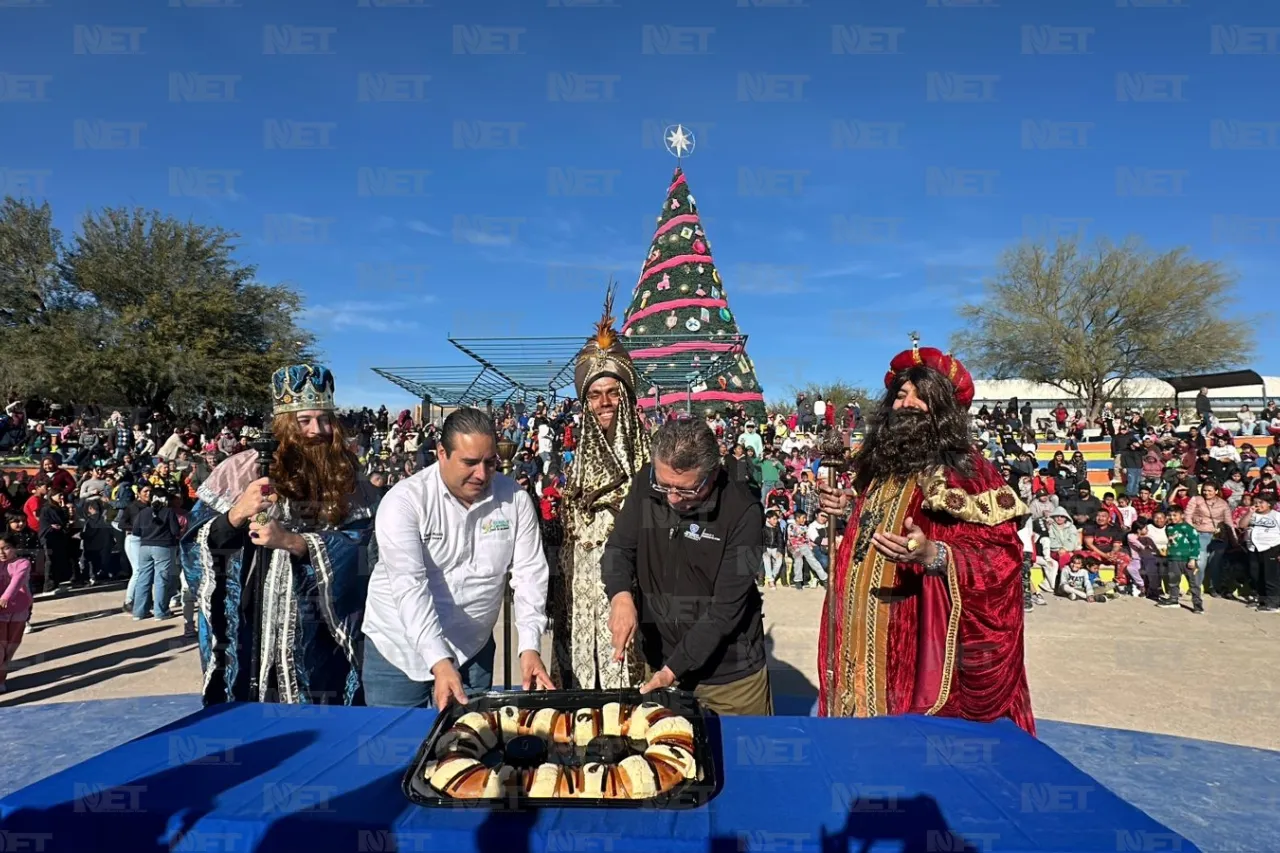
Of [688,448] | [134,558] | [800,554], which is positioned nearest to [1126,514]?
[800,554]

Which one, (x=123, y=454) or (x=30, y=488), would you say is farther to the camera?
(x=123, y=454)

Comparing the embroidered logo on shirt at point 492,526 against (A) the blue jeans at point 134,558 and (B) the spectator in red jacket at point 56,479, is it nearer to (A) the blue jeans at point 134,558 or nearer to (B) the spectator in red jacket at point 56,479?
(A) the blue jeans at point 134,558

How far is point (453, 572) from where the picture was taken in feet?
8.73

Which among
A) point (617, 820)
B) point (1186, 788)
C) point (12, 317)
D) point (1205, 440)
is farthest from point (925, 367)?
point (12, 317)

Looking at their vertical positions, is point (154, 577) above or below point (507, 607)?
below

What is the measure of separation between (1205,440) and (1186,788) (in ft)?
59.2

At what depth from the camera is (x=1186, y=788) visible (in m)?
3.42

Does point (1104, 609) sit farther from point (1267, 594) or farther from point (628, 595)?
point (628, 595)

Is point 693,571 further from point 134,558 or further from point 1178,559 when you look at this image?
point 1178,559

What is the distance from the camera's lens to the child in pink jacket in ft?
18.9

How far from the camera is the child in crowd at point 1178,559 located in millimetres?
9320

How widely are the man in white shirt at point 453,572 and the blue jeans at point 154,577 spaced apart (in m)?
6.97

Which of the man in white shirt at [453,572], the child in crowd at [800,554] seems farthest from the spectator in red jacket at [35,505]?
the child in crowd at [800,554]

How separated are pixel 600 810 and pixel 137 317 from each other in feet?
87.5
